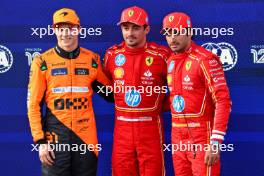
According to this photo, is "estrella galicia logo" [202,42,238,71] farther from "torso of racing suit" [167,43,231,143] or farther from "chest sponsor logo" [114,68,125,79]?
"chest sponsor logo" [114,68,125,79]

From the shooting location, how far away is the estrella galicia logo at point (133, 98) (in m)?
3.27

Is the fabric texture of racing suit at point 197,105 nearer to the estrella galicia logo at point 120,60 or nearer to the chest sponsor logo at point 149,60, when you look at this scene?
the chest sponsor logo at point 149,60

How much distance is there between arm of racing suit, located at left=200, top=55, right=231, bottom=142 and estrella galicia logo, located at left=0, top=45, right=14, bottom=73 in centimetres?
175

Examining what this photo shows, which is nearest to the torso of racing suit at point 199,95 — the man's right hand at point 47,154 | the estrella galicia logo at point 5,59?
the man's right hand at point 47,154

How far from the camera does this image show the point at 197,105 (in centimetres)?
298

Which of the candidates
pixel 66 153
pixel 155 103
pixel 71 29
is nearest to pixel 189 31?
pixel 155 103

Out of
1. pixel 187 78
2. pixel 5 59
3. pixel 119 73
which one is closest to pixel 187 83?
pixel 187 78

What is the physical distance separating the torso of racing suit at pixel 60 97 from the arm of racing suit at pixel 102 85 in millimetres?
154

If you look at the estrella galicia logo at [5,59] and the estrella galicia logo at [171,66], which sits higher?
the estrella galicia logo at [5,59]

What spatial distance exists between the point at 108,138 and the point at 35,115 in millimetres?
916

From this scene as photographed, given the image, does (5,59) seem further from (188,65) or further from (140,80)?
(188,65)

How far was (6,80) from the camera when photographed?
12.3ft

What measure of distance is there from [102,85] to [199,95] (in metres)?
0.78

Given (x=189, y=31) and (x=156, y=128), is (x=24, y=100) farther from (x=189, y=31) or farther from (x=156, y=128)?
(x=189, y=31)
